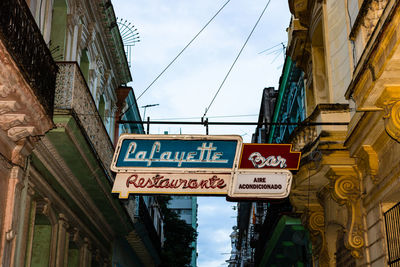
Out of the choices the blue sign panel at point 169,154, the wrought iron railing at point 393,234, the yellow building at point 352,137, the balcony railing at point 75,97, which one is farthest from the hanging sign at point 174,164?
the wrought iron railing at point 393,234

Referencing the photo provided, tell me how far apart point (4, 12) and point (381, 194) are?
18.9 feet

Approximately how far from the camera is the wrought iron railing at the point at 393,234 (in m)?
8.67

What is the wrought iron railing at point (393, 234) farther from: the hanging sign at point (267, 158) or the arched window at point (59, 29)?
the arched window at point (59, 29)

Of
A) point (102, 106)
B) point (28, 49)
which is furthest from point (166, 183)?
point (102, 106)

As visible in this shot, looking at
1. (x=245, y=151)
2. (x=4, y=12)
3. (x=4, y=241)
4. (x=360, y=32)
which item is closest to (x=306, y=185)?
(x=245, y=151)

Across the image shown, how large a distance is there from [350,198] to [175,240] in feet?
76.2

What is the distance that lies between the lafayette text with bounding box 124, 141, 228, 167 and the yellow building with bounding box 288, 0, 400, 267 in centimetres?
200

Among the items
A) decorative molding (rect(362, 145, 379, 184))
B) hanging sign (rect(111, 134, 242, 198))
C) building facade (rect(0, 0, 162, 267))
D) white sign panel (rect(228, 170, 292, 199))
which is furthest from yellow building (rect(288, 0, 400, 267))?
building facade (rect(0, 0, 162, 267))

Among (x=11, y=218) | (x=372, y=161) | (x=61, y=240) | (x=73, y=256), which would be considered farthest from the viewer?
(x=73, y=256)

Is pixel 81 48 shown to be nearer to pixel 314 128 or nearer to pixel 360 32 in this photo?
pixel 314 128

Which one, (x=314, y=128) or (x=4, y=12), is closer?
(x=4, y=12)

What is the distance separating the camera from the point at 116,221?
1761 cm

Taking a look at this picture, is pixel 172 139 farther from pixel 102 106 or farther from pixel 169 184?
pixel 102 106

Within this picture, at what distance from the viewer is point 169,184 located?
9539 millimetres
